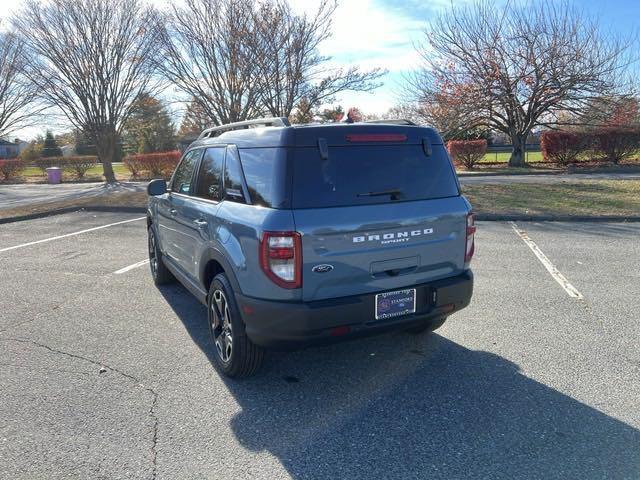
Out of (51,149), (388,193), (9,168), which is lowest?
(9,168)

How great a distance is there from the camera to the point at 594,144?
73.8 feet

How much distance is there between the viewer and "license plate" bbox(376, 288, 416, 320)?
3.18 metres

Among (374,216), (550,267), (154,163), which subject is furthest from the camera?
(154,163)

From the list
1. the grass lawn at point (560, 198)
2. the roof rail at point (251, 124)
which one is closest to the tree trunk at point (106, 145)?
the grass lawn at point (560, 198)

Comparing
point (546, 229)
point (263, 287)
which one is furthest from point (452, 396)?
point (546, 229)

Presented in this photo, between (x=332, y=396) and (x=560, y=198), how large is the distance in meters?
10.9

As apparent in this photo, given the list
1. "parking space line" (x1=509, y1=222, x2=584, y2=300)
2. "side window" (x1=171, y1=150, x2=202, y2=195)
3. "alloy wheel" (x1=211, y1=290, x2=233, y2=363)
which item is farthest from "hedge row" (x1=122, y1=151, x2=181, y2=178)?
"alloy wheel" (x1=211, y1=290, x2=233, y2=363)

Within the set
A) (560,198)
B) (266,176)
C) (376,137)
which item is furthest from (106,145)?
(376,137)

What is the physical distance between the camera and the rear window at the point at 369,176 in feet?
10.2

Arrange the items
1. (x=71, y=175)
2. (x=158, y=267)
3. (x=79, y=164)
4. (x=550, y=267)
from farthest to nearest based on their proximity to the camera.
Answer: (x=71, y=175)
(x=79, y=164)
(x=550, y=267)
(x=158, y=267)

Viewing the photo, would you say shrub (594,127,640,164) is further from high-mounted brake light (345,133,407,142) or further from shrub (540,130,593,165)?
high-mounted brake light (345,133,407,142)

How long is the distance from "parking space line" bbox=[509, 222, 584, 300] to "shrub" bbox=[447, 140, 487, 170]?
1598 cm

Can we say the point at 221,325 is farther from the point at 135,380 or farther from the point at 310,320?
the point at 310,320

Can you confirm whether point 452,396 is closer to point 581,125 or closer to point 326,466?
point 326,466
